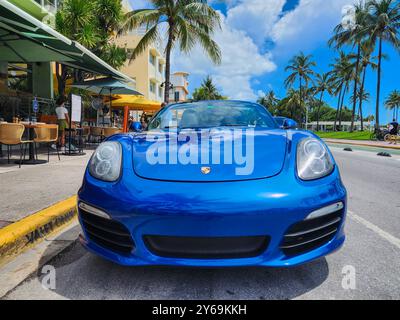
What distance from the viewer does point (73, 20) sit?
35.7ft

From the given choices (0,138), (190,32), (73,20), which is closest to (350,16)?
(190,32)

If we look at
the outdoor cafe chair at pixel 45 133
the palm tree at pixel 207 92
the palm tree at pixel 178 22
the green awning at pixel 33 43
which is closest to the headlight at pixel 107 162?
the green awning at pixel 33 43

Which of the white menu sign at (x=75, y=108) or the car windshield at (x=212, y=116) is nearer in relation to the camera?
the car windshield at (x=212, y=116)

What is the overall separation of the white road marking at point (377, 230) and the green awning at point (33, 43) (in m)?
5.88

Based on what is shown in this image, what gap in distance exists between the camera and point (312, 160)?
75.5 inches

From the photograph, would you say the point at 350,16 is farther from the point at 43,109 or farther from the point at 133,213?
the point at 133,213

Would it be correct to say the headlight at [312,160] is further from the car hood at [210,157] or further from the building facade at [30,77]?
the building facade at [30,77]

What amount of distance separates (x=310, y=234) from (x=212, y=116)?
1.76 meters

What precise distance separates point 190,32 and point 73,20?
6626 millimetres

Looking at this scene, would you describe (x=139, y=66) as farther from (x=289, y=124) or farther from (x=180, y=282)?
(x=180, y=282)

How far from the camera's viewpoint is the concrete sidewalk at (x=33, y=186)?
3.04 meters

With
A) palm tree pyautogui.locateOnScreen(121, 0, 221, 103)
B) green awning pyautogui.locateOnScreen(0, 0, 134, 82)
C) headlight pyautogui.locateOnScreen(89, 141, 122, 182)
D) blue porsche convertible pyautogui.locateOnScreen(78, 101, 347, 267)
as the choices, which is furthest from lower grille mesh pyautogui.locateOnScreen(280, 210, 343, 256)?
palm tree pyautogui.locateOnScreen(121, 0, 221, 103)

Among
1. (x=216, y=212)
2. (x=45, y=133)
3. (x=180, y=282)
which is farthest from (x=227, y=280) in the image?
(x=45, y=133)

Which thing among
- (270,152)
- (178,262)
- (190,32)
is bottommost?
(178,262)
